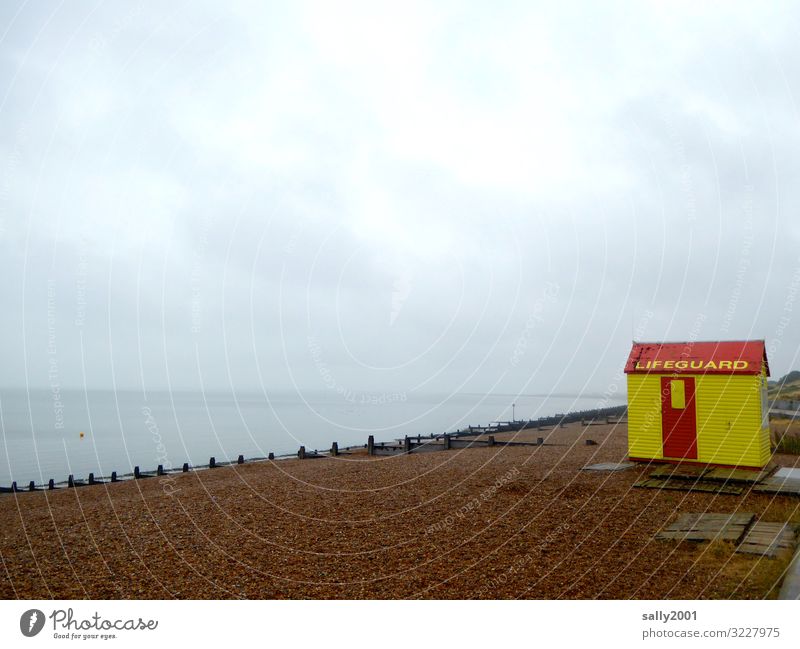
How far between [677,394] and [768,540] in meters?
9.19

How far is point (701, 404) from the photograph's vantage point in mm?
18078

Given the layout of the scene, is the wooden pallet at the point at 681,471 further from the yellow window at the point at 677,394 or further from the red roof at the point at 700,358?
the red roof at the point at 700,358

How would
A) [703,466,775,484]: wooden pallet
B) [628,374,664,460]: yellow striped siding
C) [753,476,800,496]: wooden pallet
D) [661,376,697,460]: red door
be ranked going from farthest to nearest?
1. [628,374,664,460]: yellow striped siding
2. [661,376,697,460]: red door
3. [703,466,775,484]: wooden pallet
4. [753,476,800,496]: wooden pallet

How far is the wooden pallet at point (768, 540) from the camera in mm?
9242

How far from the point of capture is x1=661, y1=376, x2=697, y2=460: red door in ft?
59.5

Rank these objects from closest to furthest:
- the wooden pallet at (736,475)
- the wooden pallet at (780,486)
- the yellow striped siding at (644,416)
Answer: the wooden pallet at (780,486) < the wooden pallet at (736,475) < the yellow striped siding at (644,416)

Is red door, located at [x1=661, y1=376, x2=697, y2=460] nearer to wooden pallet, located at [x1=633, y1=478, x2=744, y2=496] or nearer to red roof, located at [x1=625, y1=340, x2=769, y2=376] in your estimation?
red roof, located at [x1=625, y1=340, x2=769, y2=376]

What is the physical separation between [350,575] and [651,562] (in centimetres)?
485

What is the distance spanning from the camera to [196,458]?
68.2m

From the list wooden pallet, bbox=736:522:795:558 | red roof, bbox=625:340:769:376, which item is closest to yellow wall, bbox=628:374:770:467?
red roof, bbox=625:340:769:376

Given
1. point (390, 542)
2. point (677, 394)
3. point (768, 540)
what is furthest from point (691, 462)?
point (390, 542)

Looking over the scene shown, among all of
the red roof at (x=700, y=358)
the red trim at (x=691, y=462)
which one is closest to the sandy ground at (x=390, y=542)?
the red trim at (x=691, y=462)

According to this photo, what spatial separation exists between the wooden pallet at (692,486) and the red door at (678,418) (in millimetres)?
2492

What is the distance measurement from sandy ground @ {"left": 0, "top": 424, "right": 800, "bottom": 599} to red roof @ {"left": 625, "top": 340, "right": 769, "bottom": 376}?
353cm
